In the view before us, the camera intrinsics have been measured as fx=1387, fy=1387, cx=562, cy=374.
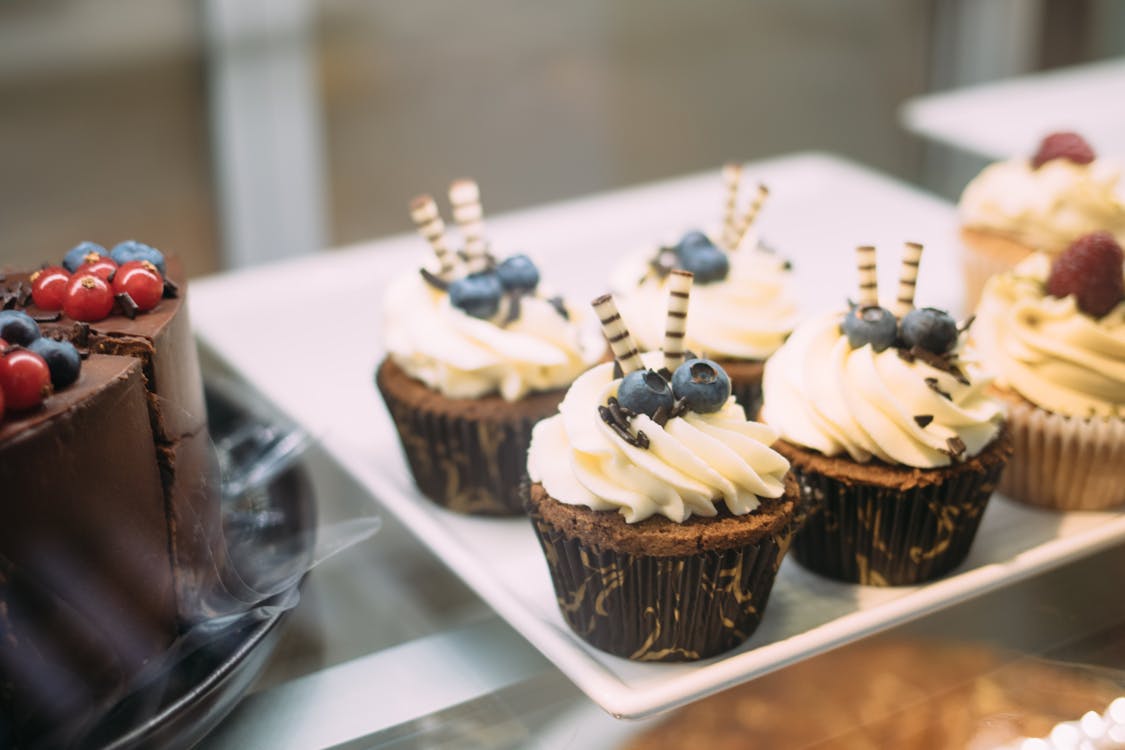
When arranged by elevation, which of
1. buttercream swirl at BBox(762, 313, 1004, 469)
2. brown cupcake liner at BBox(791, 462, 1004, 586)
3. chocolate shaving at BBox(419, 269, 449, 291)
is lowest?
brown cupcake liner at BBox(791, 462, 1004, 586)

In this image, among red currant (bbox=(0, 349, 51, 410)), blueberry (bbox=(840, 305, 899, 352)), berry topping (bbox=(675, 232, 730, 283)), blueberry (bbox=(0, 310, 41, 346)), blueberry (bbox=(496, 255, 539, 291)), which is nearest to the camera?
red currant (bbox=(0, 349, 51, 410))

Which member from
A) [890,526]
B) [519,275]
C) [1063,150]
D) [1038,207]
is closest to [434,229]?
[519,275]

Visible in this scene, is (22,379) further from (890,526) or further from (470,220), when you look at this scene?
(890,526)

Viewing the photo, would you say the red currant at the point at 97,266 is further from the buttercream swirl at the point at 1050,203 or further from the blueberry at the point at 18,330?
the buttercream swirl at the point at 1050,203

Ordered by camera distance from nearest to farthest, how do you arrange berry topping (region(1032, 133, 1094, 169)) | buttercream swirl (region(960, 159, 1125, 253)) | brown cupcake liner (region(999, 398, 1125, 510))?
brown cupcake liner (region(999, 398, 1125, 510)) → buttercream swirl (region(960, 159, 1125, 253)) → berry topping (region(1032, 133, 1094, 169))

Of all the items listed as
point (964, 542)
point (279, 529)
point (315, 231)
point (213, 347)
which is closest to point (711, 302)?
point (964, 542)

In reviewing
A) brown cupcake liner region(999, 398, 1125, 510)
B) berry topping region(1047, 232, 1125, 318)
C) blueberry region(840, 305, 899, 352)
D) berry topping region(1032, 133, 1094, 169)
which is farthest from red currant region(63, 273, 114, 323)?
berry topping region(1032, 133, 1094, 169)

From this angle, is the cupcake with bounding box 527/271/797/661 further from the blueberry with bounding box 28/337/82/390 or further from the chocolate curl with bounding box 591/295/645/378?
the blueberry with bounding box 28/337/82/390
